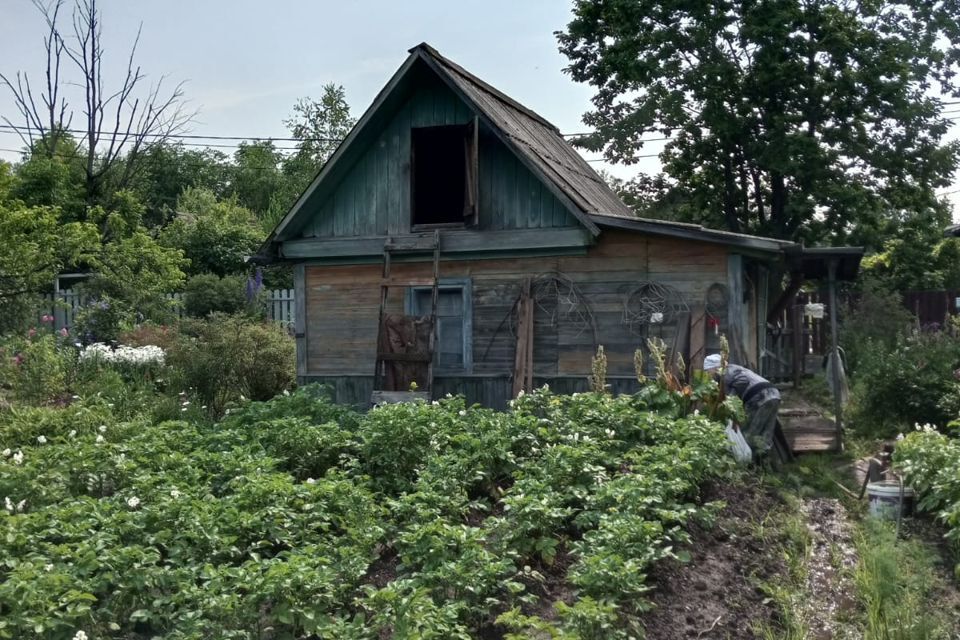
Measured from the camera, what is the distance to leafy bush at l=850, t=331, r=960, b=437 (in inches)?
477

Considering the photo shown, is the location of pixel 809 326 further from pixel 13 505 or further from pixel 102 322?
pixel 13 505

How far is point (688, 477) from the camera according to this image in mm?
7164

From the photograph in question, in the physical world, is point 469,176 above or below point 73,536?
above

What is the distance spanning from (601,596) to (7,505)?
152 inches

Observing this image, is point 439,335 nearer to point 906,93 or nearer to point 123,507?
point 123,507

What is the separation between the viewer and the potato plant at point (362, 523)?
494 cm

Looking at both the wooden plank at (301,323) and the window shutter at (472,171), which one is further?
the wooden plank at (301,323)

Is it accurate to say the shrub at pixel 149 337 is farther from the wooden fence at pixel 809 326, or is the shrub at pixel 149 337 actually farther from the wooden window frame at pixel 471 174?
the wooden fence at pixel 809 326

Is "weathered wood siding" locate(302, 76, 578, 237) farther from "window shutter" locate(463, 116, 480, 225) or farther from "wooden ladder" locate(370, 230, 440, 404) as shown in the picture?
"wooden ladder" locate(370, 230, 440, 404)

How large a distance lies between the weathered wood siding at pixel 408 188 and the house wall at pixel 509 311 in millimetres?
535

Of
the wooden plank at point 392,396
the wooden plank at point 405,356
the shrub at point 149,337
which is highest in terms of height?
the shrub at point 149,337

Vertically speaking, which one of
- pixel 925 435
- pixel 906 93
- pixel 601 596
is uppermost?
pixel 906 93

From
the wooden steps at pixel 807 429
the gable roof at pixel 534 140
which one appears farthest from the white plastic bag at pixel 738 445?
the gable roof at pixel 534 140

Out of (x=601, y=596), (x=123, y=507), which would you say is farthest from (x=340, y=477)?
(x=601, y=596)
